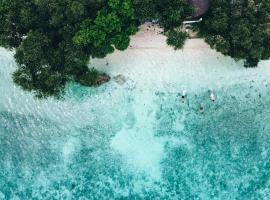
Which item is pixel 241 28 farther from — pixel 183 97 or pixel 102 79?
pixel 102 79

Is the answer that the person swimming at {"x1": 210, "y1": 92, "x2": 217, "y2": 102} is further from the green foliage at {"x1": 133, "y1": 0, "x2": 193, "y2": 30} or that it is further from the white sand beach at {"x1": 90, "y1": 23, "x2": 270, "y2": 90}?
the green foliage at {"x1": 133, "y1": 0, "x2": 193, "y2": 30}

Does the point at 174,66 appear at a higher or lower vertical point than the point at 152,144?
higher

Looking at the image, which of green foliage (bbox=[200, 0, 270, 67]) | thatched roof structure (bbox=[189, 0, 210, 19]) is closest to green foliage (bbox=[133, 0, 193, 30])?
thatched roof structure (bbox=[189, 0, 210, 19])

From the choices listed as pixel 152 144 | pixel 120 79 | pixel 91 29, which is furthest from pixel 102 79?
pixel 152 144

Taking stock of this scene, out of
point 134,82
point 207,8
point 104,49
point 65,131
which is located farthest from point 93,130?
point 207,8

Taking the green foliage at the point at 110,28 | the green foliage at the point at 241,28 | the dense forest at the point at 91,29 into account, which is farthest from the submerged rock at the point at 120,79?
the green foliage at the point at 241,28

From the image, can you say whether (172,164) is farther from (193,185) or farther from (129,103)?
(129,103)

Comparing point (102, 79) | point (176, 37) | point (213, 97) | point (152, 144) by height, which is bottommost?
point (152, 144)
